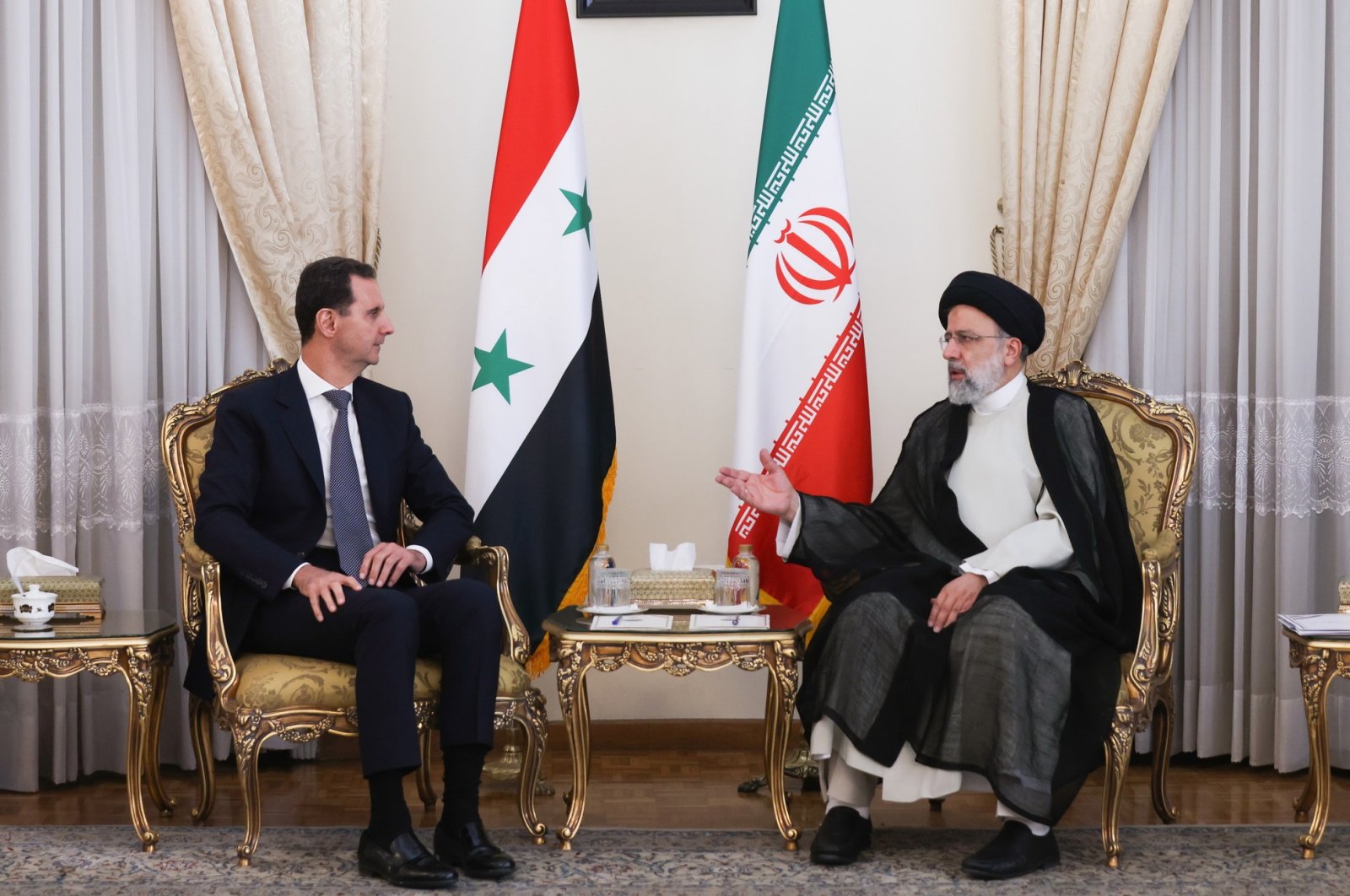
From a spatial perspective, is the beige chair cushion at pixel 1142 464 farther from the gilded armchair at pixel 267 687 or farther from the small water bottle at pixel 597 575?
the gilded armchair at pixel 267 687

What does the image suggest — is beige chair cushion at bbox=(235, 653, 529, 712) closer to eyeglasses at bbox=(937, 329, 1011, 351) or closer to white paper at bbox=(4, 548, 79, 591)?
white paper at bbox=(4, 548, 79, 591)

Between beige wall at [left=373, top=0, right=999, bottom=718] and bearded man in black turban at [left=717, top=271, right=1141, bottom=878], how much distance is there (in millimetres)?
954

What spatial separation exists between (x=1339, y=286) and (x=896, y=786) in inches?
80.3

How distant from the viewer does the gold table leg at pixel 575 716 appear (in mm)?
3162

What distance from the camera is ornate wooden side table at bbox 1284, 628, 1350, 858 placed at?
3.08 meters

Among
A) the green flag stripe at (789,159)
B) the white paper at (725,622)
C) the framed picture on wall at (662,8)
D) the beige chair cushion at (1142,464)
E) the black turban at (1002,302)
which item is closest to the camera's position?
the white paper at (725,622)

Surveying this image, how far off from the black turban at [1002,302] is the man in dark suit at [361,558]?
1409 mm

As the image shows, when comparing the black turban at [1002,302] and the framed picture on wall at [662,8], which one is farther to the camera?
the framed picture on wall at [662,8]

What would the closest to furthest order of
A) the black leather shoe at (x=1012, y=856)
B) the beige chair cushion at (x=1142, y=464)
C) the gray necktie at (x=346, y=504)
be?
the black leather shoe at (x=1012, y=856), the gray necktie at (x=346, y=504), the beige chair cushion at (x=1142, y=464)

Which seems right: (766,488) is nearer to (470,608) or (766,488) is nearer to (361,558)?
(470,608)

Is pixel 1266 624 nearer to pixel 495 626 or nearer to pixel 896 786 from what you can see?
pixel 896 786

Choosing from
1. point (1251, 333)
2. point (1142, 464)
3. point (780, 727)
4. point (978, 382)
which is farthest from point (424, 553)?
point (1251, 333)

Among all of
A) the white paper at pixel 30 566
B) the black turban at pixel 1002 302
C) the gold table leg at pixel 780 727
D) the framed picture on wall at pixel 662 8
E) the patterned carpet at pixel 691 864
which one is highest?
the framed picture on wall at pixel 662 8

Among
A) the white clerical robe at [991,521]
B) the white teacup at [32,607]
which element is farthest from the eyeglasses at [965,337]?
the white teacup at [32,607]
